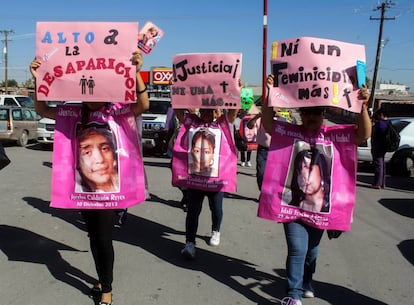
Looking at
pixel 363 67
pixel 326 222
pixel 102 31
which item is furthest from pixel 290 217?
pixel 102 31

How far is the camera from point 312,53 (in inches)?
137

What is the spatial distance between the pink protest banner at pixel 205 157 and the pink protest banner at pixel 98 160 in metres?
1.13

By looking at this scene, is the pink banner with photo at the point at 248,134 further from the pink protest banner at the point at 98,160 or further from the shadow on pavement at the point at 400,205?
the pink protest banner at the point at 98,160

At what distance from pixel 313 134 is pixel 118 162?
1625 millimetres

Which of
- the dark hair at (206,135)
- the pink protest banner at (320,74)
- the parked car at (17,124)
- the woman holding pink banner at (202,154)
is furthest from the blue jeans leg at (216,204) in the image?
the parked car at (17,124)

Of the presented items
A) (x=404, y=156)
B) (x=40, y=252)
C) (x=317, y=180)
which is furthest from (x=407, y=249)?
(x=404, y=156)

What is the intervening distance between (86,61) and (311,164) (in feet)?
6.57

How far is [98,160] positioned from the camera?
3.73m

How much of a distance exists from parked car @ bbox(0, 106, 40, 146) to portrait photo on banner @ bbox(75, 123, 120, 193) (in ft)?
43.6

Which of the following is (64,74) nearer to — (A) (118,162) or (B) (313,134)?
(A) (118,162)

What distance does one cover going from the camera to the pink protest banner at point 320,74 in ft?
11.2

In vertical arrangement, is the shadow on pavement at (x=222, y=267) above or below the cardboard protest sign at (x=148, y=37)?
below

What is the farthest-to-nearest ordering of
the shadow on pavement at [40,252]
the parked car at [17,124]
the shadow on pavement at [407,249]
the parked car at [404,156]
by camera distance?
the parked car at [17,124], the parked car at [404,156], the shadow on pavement at [407,249], the shadow on pavement at [40,252]

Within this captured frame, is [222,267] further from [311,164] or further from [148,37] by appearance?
[148,37]
